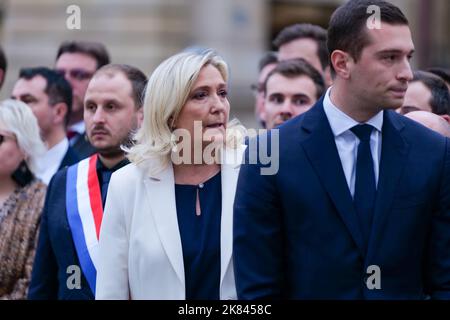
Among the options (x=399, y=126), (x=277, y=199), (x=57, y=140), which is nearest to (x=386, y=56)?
(x=399, y=126)

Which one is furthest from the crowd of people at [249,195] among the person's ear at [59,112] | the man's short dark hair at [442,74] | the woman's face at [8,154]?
the person's ear at [59,112]

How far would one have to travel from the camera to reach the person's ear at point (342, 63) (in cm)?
444

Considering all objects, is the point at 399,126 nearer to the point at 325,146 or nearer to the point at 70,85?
the point at 325,146

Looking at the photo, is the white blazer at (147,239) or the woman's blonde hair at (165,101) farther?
the woman's blonde hair at (165,101)

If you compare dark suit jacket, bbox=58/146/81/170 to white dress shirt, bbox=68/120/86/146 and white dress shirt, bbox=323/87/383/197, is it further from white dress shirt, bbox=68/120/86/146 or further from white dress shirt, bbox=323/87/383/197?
white dress shirt, bbox=323/87/383/197

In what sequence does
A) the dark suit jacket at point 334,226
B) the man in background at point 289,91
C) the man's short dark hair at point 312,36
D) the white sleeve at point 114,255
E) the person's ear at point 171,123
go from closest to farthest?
the dark suit jacket at point 334,226, the white sleeve at point 114,255, the person's ear at point 171,123, the man in background at point 289,91, the man's short dark hair at point 312,36

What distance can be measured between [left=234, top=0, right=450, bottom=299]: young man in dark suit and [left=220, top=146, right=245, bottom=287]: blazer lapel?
1.04 ft

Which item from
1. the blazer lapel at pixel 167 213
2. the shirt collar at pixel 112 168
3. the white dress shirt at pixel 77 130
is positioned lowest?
the blazer lapel at pixel 167 213

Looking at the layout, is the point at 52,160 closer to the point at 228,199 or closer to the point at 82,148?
the point at 82,148

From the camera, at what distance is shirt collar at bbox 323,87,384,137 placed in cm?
440

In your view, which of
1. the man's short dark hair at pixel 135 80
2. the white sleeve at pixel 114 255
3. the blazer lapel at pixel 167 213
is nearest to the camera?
the blazer lapel at pixel 167 213

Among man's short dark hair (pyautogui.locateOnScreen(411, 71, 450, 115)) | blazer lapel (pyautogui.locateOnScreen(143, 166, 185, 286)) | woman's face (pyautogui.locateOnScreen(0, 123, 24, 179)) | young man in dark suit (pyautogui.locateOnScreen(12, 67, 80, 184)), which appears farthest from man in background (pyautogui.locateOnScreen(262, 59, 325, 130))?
blazer lapel (pyautogui.locateOnScreen(143, 166, 185, 286))

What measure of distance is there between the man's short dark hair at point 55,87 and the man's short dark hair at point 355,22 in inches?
130

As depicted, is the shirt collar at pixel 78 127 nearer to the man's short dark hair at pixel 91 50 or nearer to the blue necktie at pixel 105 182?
the man's short dark hair at pixel 91 50
